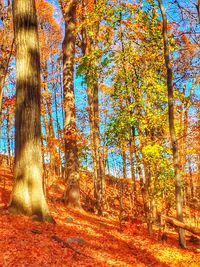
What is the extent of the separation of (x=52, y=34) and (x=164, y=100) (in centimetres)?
1972

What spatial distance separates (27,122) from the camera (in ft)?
26.3

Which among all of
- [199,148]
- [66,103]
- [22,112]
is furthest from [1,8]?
[199,148]

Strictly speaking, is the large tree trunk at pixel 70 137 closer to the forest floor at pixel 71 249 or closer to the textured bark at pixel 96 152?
the textured bark at pixel 96 152

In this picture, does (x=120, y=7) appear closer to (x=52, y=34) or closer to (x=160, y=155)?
(x=160, y=155)

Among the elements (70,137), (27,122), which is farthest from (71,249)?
(70,137)

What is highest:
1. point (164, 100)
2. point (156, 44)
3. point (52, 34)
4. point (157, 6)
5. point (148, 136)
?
point (52, 34)

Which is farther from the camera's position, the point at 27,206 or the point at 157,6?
the point at 157,6

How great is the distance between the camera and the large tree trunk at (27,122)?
773 cm

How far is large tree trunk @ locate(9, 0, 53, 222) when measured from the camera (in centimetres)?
773

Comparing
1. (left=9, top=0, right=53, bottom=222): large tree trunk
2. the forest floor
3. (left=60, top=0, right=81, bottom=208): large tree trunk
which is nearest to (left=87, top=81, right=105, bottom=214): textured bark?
(left=60, top=0, right=81, bottom=208): large tree trunk

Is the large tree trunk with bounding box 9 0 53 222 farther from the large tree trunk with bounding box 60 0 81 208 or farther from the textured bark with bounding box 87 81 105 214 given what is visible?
the textured bark with bounding box 87 81 105 214

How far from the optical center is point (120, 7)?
35.9ft

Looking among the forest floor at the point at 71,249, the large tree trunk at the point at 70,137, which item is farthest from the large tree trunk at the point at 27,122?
the large tree trunk at the point at 70,137

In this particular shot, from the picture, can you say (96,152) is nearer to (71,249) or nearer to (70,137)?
(70,137)
